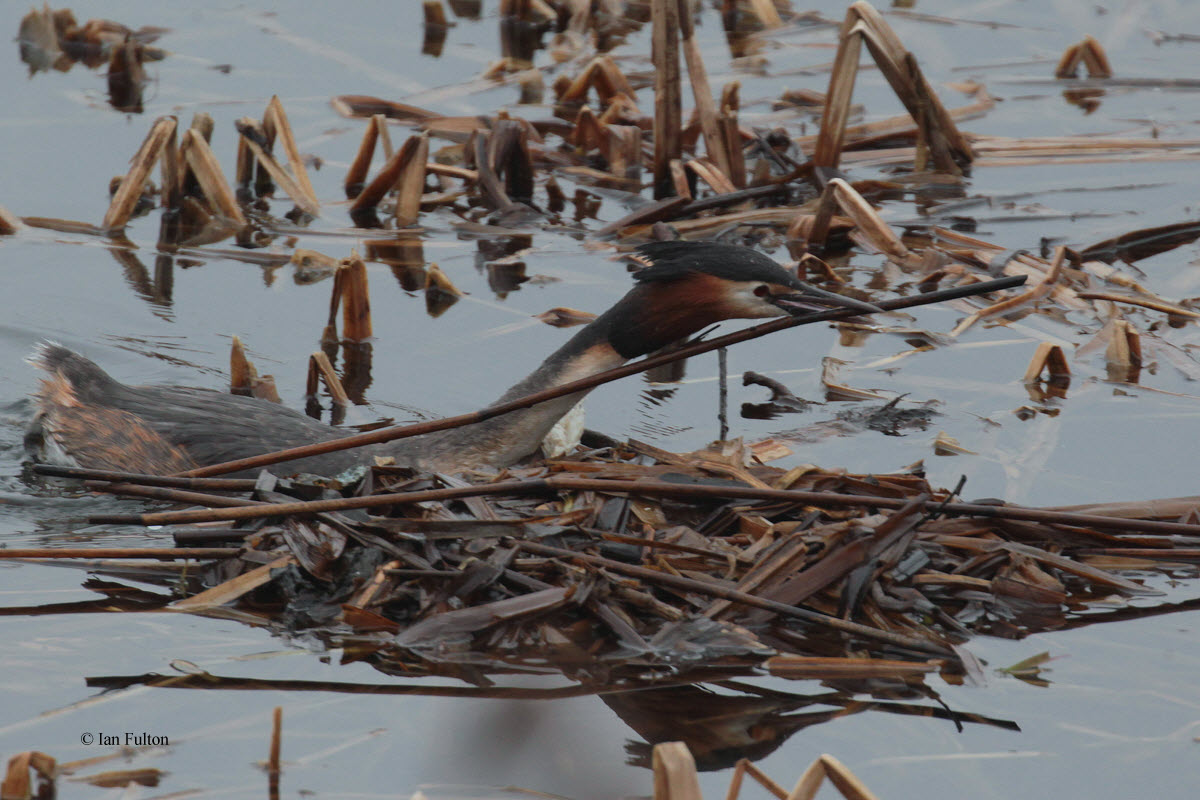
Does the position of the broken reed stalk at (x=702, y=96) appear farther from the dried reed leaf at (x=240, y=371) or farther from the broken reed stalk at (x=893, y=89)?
the dried reed leaf at (x=240, y=371)

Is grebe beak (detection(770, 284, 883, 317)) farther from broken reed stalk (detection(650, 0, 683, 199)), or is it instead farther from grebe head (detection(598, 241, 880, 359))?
broken reed stalk (detection(650, 0, 683, 199))

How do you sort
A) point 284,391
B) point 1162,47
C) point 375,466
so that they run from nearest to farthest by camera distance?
1. point 375,466
2. point 284,391
3. point 1162,47

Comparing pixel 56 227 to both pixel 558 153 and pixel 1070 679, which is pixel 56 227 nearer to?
pixel 558 153

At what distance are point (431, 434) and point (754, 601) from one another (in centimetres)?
176

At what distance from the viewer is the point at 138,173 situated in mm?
7402

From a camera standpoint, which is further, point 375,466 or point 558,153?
point 558,153

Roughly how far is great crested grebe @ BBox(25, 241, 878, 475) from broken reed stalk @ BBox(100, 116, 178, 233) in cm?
202

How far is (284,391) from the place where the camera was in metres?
6.16

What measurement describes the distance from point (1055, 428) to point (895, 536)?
1.75 meters

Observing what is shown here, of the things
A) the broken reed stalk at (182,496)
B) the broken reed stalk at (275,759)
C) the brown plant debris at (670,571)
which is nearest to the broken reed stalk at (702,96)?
the brown plant debris at (670,571)

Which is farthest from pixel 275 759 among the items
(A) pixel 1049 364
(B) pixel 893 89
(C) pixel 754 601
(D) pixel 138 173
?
(B) pixel 893 89

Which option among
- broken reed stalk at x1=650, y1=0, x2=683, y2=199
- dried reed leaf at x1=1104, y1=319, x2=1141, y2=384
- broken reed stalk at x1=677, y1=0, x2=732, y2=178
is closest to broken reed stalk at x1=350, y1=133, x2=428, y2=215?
broken reed stalk at x1=650, y1=0, x2=683, y2=199

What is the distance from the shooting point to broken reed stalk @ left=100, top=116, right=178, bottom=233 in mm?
7387

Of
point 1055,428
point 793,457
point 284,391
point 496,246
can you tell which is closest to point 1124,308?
point 1055,428
